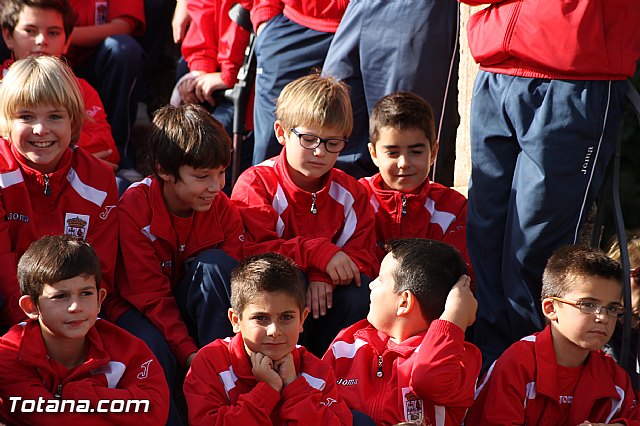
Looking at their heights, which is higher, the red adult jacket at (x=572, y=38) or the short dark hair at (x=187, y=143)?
the red adult jacket at (x=572, y=38)

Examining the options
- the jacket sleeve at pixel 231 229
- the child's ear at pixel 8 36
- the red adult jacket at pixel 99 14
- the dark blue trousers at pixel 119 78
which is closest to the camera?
the jacket sleeve at pixel 231 229

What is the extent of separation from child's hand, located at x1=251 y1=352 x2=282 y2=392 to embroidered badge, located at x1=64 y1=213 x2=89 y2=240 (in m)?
0.99

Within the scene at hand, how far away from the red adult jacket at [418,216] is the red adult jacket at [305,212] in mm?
123

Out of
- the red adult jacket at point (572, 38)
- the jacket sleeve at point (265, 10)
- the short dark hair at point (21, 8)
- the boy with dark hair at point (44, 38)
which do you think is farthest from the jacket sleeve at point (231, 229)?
the short dark hair at point (21, 8)

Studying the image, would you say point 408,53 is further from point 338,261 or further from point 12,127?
point 12,127

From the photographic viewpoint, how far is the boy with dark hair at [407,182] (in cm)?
429

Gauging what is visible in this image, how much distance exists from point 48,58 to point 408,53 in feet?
4.96

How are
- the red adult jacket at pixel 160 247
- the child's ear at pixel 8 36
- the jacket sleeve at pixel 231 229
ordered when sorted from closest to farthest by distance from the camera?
the red adult jacket at pixel 160 247 → the jacket sleeve at pixel 231 229 → the child's ear at pixel 8 36

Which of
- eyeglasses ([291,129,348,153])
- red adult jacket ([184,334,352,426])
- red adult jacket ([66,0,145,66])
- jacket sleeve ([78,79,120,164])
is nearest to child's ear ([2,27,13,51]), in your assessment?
jacket sleeve ([78,79,120,164])

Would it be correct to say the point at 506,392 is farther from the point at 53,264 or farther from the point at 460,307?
the point at 53,264

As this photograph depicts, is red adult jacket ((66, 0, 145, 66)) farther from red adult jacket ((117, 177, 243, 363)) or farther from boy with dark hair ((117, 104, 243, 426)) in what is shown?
red adult jacket ((117, 177, 243, 363))

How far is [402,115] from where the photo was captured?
4270mm

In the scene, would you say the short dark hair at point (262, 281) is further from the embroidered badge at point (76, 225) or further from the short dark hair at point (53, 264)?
the embroidered badge at point (76, 225)

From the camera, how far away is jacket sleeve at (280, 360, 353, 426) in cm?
321
